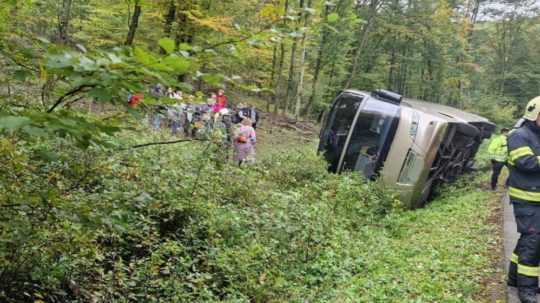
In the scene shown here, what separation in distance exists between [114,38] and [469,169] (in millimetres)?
11933

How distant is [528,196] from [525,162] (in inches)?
13.2

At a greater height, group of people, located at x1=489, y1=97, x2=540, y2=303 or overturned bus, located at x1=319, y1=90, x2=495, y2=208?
group of people, located at x1=489, y1=97, x2=540, y2=303

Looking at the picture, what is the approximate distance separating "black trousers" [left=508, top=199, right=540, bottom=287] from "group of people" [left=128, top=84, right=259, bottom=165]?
3.08 meters

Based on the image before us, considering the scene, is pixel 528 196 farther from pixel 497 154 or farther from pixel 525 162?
pixel 497 154

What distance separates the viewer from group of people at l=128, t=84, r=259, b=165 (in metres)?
2.01

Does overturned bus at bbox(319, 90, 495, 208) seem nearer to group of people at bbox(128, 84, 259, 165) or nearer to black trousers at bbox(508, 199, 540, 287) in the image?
group of people at bbox(128, 84, 259, 165)

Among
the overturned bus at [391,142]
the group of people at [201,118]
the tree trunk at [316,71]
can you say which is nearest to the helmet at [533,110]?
the group of people at [201,118]

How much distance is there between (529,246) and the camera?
14.2 feet

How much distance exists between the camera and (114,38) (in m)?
15.0

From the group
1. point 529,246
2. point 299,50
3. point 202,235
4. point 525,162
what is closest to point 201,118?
point 202,235

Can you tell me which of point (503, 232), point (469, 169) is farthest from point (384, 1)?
point (503, 232)

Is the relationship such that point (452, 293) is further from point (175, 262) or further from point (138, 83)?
point (138, 83)

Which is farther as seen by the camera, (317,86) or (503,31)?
(503,31)

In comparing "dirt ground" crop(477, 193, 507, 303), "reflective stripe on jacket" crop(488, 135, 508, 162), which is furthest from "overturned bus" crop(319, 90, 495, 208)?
"dirt ground" crop(477, 193, 507, 303)
